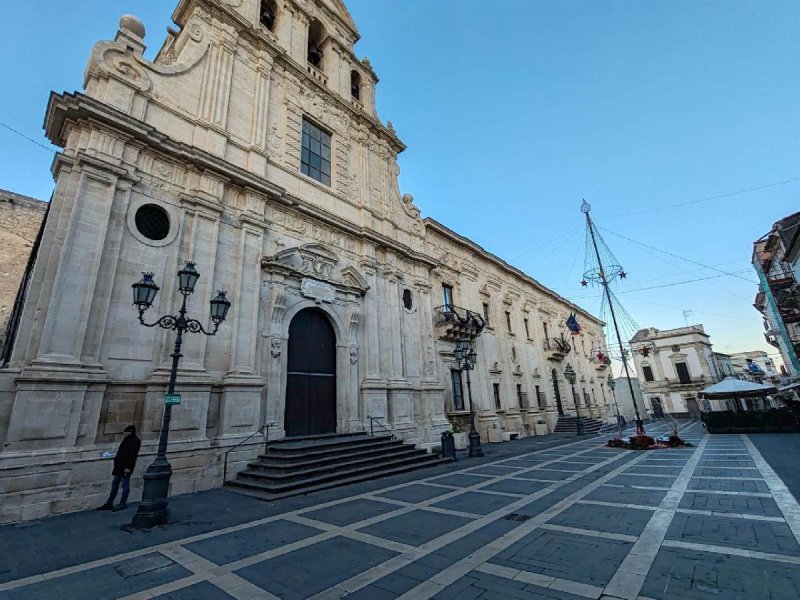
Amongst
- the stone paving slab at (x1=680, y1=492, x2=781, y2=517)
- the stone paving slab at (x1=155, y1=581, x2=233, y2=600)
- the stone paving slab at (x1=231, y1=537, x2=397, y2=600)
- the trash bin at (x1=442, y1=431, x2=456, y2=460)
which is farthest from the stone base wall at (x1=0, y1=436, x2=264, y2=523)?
the stone paving slab at (x1=680, y1=492, x2=781, y2=517)

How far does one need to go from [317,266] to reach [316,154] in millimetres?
5273

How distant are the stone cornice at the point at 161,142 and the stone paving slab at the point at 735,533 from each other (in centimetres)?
1255

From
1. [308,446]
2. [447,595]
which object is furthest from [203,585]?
[308,446]

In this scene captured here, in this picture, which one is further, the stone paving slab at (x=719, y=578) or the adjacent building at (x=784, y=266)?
the adjacent building at (x=784, y=266)

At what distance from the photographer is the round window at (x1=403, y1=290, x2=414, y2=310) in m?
16.5

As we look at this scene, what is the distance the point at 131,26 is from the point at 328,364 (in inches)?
458

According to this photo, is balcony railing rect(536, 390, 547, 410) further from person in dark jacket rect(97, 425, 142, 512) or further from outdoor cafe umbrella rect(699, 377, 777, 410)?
person in dark jacket rect(97, 425, 142, 512)

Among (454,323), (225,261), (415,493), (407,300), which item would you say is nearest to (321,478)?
(415,493)

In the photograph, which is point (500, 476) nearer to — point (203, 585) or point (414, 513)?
point (414, 513)

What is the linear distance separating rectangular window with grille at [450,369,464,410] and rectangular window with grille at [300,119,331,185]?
11.1 metres

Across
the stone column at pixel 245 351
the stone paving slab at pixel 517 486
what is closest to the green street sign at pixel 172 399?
the stone column at pixel 245 351

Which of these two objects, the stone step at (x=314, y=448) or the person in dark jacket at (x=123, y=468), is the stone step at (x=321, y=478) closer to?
the stone step at (x=314, y=448)

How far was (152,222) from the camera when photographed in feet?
31.2

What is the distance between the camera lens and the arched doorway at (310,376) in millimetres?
11469
